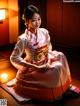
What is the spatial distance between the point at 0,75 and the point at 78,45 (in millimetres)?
2006

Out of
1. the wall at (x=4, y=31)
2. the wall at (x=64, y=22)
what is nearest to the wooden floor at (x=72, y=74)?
the wall at (x=4, y=31)

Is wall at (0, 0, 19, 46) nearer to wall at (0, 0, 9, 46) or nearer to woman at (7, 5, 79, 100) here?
wall at (0, 0, 9, 46)

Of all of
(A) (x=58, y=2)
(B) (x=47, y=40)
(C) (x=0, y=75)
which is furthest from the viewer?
(A) (x=58, y=2)

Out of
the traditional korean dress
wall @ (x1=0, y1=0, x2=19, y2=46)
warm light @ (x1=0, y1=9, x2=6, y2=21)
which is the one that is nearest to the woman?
the traditional korean dress

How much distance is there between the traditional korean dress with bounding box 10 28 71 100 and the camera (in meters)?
2.81

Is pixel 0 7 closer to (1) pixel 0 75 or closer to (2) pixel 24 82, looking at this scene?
(1) pixel 0 75

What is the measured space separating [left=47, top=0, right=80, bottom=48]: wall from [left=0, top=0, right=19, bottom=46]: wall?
753 mm

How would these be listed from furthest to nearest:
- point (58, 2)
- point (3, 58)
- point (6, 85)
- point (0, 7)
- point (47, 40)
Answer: point (58, 2), point (0, 7), point (3, 58), point (6, 85), point (47, 40)

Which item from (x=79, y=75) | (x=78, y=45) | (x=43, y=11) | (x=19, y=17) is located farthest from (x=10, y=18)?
(x=79, y=75)

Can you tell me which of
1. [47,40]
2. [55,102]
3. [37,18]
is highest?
[37,18]

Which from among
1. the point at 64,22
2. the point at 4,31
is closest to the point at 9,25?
the point at 4,31

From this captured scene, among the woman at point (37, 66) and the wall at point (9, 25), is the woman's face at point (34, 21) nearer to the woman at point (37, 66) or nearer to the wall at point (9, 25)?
the woman at point (37, 66)

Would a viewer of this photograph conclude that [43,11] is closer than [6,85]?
No

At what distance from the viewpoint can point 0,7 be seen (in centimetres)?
481
